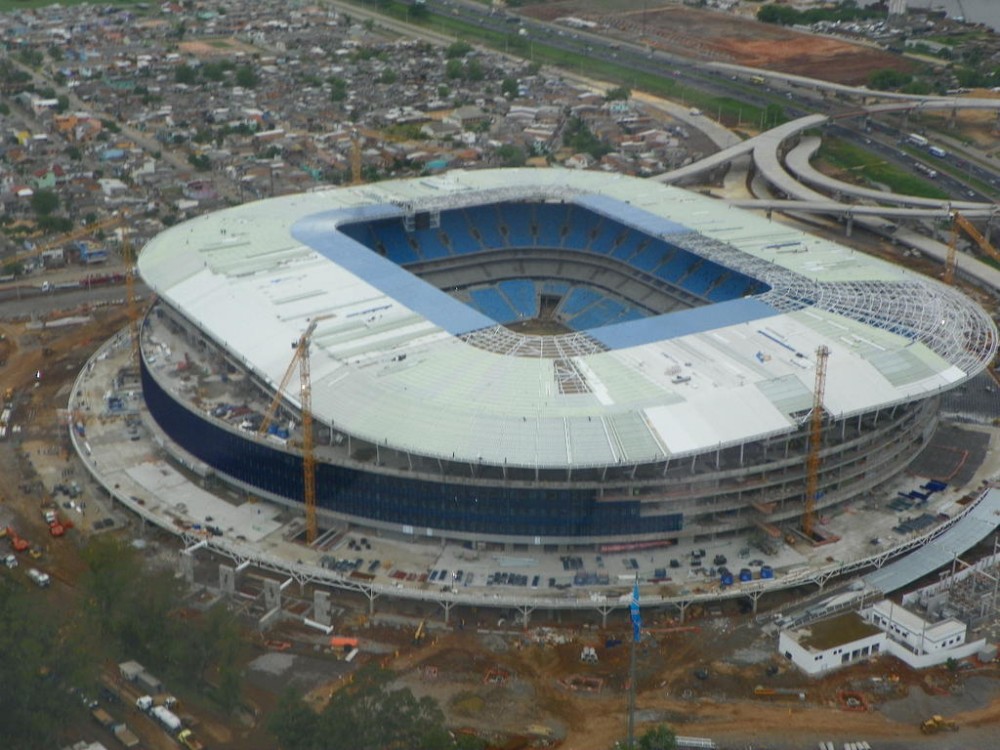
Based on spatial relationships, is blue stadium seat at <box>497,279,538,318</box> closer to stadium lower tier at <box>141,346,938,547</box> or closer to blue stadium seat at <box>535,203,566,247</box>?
blue stadium seat at <box>535,203,566,247</box>

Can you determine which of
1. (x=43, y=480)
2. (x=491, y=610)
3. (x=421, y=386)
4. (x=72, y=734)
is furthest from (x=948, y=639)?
(x=43, y=480)

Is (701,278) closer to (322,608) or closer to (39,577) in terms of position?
(322,608)

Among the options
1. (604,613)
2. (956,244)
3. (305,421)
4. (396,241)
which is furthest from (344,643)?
(956,244)

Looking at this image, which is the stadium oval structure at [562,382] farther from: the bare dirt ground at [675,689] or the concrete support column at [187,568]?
the concrete support column at [187,568]

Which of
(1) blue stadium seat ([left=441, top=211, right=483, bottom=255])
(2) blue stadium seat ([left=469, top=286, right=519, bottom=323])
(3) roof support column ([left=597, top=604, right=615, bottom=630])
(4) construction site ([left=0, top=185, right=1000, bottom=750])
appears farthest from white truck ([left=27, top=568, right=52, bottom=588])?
(1) blue stadium seat ([left=441, top=211, right=483, bottom=255])

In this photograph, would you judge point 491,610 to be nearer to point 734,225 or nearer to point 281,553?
point 281,553

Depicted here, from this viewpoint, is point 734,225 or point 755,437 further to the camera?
point 734,225
